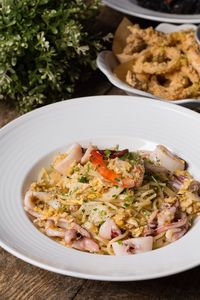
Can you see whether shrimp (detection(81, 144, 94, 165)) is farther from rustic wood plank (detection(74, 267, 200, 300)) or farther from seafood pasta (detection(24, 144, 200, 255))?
rustic wood plank (detection(74, 267, 200, 300))

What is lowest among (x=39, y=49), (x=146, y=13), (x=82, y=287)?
(x=82, y=287)

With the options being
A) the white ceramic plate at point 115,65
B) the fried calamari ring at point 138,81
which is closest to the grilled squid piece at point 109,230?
the white ceramic plate at point 115,65

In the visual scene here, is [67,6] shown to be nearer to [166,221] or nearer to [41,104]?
[41,104]

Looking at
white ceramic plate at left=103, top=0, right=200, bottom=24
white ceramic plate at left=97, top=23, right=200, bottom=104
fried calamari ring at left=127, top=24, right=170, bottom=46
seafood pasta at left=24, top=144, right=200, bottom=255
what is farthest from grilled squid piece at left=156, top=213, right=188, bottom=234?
white ceramic plate at left=103, top=0, right=200, bottom=24

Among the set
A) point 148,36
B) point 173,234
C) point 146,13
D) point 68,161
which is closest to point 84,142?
point 68,161

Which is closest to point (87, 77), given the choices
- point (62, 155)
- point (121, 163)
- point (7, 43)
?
point (7, 43)

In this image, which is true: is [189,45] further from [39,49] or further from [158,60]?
[39,49]
